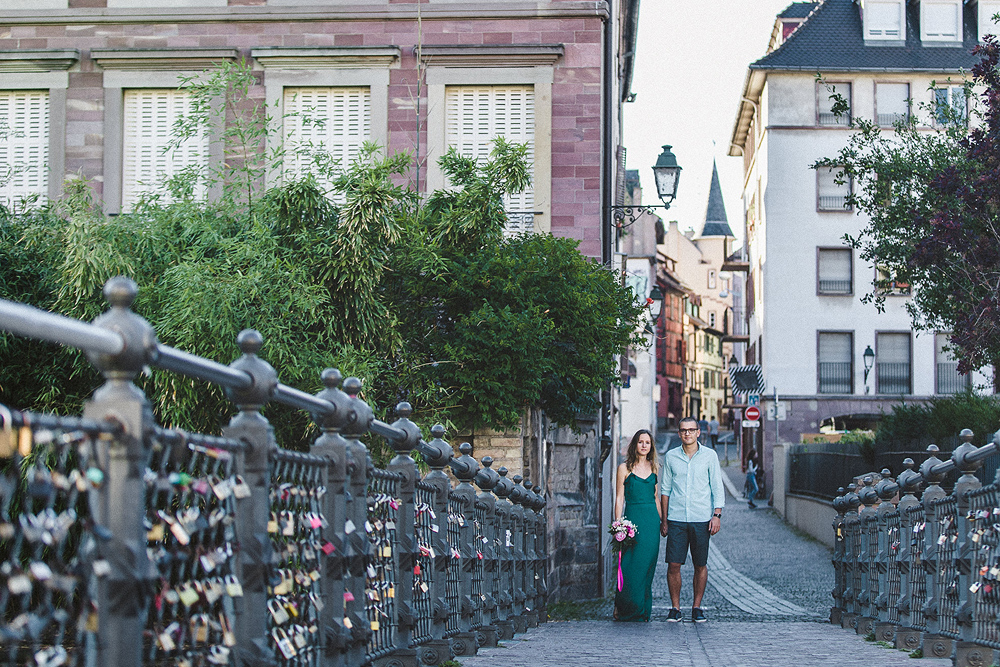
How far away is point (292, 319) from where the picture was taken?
48.2ft

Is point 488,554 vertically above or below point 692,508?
below

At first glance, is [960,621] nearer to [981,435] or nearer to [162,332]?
[162,332]

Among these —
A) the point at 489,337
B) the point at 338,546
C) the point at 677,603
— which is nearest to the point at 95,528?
the point at 338,546

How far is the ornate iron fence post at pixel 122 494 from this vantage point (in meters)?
2.85

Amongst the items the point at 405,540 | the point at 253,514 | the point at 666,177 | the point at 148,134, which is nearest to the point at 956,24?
the point at 666,177

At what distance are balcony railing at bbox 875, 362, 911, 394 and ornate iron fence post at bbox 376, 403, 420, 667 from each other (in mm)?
42279

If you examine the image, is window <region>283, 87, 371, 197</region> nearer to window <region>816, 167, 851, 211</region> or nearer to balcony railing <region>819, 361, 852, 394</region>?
window <region>816, 167, 851, 211</region>

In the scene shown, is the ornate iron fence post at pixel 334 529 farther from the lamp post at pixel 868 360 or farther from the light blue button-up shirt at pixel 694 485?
the lamp post at pixel 868 360

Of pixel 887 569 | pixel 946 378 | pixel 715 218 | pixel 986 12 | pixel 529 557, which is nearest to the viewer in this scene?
pixel 887 569

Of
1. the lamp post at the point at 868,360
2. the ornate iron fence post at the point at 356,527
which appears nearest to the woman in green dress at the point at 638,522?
the ornate iron fence post at the point at 356,527

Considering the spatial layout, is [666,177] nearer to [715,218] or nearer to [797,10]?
[797,10]

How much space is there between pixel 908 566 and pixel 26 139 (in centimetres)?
1613

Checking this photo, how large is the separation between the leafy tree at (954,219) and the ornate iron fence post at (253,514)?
15.5 metres

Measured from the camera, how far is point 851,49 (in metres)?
47.2
